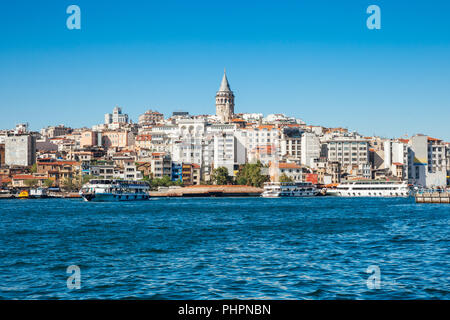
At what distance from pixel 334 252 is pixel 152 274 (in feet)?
21.6

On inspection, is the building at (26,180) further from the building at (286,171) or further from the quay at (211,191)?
the building at (286,171)

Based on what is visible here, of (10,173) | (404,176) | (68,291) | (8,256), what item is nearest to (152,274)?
(68,291)

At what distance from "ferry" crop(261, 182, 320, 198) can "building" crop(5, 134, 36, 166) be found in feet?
161

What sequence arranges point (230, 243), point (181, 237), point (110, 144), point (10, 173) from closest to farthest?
1. point (230, 243)
2. point (181, 237)
3. point (10, 173)
4. point (110, 144)

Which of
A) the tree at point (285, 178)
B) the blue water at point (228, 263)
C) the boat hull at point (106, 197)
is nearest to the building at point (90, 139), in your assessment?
the tree at point (285, 178)

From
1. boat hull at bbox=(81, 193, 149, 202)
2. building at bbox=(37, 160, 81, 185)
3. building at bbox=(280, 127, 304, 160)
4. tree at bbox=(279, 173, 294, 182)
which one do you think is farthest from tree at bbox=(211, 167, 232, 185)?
boat hull at bbox=(81, 193, 149, 202)

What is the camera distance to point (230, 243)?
2186 centimetres

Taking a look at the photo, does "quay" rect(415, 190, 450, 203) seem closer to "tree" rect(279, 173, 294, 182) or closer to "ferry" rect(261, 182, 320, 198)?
"ferry" rect(261, 182, 320, 198)

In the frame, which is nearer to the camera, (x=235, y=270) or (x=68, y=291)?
(x=68, y=291)

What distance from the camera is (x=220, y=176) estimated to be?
102 m

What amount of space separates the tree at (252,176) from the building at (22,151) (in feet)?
139

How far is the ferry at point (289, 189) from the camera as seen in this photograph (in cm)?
9450

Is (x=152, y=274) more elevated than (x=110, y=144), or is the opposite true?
(x=110, y=144)
